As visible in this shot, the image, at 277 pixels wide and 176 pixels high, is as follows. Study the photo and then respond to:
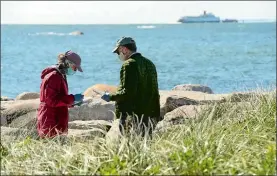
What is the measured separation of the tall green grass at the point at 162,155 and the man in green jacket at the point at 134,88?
535 millimetres

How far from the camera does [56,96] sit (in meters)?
8.59

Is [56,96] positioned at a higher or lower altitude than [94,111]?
higher

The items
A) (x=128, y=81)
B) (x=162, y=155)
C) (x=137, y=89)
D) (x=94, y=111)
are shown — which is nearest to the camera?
(x=162, y=155)

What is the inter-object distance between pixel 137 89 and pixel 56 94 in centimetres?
98

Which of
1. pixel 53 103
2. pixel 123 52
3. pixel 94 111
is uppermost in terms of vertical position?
pixel 123 52

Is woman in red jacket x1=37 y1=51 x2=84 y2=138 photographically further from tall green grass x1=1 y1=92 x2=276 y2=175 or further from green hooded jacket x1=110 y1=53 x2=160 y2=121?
tall green grass x1=1 y1=92 x2=276 y2=175

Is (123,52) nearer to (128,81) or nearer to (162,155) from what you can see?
(128,81)

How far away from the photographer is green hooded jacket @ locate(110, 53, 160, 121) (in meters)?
8.03

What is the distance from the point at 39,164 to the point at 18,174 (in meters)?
0.21

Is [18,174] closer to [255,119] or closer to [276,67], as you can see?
[255,119]

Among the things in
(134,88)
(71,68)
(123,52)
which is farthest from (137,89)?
(71,68)

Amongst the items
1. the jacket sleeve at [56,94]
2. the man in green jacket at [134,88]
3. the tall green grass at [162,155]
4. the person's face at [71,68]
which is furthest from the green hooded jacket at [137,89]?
the person's face at [71,68]

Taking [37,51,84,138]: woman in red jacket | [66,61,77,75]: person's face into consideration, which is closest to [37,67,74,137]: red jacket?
[37,51,84,138]: woman in red jacket

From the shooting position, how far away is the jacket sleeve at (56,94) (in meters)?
8.55
